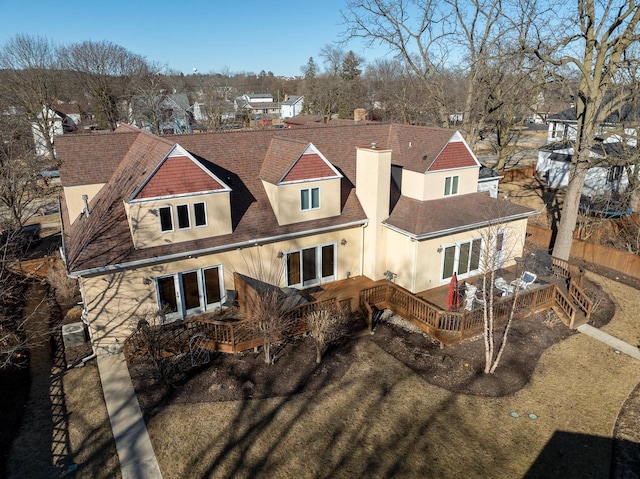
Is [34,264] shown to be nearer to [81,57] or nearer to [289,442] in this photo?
[289,442]

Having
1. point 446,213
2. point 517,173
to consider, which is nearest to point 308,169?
point 446,213

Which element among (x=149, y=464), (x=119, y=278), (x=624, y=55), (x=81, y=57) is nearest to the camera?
(x=149, y=464)

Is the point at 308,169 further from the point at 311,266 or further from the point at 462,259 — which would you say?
the point at 462,259

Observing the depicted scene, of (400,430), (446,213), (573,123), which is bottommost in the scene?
(400,430)

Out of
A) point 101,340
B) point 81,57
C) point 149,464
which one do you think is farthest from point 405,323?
point 81,57

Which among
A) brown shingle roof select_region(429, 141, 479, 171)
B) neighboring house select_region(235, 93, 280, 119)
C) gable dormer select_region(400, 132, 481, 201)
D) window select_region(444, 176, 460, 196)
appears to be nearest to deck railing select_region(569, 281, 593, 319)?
gable dormer select_region(400, 132, 481, 201)

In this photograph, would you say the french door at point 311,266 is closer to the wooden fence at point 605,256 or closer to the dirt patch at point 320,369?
the dirt patch at point 320,369
